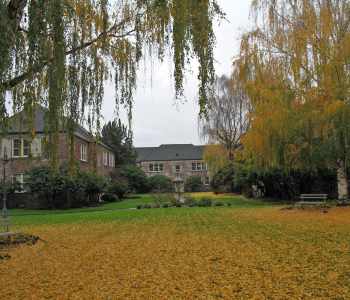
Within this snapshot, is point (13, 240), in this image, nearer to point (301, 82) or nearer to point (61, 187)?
point (301, 82)

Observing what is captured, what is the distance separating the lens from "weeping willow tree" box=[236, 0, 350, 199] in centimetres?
1566

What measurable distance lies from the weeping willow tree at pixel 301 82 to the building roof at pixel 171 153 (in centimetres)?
4412

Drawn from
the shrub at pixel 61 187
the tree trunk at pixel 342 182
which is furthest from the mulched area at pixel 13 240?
the shrub at pixel 61 187

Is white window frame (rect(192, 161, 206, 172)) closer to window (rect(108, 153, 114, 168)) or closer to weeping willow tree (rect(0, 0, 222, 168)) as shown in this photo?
window (rect(108, 153, 114, 168))

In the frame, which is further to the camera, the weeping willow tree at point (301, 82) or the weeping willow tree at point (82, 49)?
the weeping willow tree at point (301, 82)

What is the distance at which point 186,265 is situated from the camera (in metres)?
7.02

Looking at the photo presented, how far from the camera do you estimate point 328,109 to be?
1530 cm

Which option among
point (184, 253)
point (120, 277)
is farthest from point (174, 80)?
point (184, 253)

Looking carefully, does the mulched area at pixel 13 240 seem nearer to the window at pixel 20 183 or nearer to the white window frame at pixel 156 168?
the window at pixel 20 183

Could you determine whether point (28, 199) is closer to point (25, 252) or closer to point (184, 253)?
point (25, 252)

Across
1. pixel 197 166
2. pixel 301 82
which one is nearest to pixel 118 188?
pixel 301 82

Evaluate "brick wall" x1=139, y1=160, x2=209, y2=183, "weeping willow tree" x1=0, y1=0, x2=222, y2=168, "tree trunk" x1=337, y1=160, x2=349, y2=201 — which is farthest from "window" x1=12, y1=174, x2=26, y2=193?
"brick wall" x1=139, y1=160, x2=209, y2=183

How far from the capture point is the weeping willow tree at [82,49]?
5.29m

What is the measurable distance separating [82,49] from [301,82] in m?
11.6
